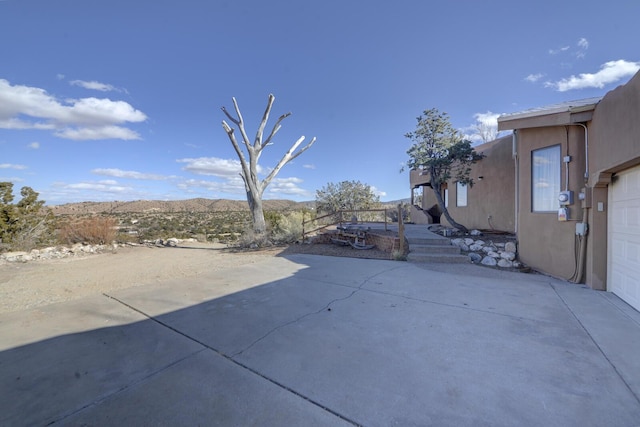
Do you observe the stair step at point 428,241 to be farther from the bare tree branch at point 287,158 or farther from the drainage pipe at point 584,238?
the bare tree branch at point 287,158

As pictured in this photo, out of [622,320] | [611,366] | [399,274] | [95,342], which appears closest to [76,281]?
[95,342]

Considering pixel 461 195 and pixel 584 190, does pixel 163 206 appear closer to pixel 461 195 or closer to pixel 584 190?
pixel 461 195

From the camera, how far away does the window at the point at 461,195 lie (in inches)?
532

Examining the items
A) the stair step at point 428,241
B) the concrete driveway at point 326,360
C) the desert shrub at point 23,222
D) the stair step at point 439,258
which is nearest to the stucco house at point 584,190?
the concrete driveway at point 326,360

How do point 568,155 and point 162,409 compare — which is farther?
point 568,155

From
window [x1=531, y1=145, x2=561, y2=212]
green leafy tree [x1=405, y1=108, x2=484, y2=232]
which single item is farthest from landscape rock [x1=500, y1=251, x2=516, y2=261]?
green leafy tree [x1=405, y1=108, x2=484, y2=232]

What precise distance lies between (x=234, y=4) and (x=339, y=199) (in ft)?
47.7

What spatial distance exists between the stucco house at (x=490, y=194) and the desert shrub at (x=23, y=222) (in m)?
18.5

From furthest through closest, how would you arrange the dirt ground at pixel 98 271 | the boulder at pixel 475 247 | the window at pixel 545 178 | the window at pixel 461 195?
the window at pixel 461 195, the boulder at pixel 475 247, the window at pixel 545 178, the dirt ground at pixel 98 271

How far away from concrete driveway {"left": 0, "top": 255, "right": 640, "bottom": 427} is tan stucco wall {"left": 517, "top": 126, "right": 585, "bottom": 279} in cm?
136

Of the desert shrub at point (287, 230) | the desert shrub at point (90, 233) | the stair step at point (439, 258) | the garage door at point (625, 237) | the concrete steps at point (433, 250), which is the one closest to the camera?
the garage door at point (625, 237)

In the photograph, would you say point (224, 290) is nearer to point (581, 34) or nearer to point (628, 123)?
point (628, 123)

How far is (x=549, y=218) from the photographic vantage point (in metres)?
6.71

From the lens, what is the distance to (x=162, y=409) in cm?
223
